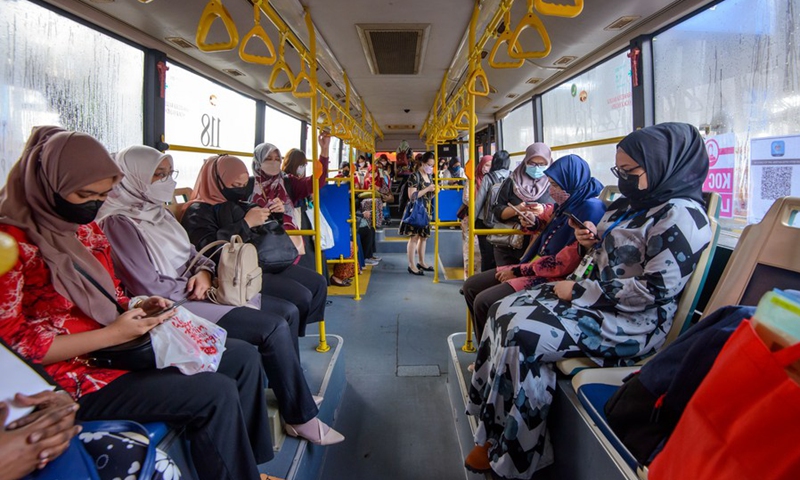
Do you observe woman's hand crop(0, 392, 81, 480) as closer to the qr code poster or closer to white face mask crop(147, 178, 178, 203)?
white face mask crop(147, 178, 178, 203)

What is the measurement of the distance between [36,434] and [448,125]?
4.77 metres

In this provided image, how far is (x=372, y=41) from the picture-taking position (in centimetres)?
390

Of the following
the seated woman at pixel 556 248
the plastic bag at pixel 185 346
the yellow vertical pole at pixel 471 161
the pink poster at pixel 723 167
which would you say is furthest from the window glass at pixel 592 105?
the plastic bag at pixel 185 346

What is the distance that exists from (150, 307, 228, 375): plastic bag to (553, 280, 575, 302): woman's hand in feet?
4.68

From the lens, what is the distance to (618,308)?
65.1 inches

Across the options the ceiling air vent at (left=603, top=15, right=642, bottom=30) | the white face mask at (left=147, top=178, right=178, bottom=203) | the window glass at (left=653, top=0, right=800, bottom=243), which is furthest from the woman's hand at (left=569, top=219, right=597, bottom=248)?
the ceiling air vent at (left=603, top=15, right=642, bottom=30)

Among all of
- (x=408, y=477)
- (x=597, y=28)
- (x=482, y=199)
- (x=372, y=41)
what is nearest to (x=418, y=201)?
(x=482, y=199)

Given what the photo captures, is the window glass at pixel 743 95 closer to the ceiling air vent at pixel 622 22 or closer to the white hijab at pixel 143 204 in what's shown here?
the ceiling air vent at pixel 622 22

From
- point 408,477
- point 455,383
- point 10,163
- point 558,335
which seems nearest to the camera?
point 558,335

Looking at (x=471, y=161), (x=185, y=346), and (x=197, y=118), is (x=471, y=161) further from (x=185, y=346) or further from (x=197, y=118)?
(x=197, y=118)

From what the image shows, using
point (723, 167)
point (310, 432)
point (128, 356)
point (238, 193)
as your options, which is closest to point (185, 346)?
point (128, 356)

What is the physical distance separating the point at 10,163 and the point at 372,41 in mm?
2900

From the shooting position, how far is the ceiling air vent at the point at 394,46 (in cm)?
357

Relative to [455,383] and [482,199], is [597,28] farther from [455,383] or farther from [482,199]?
[455,383]
